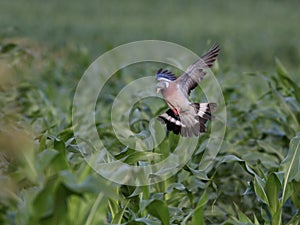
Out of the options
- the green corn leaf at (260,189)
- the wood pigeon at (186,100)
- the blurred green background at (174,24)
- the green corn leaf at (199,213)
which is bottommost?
the green corn leaf at (199,213)

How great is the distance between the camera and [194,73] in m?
1.71

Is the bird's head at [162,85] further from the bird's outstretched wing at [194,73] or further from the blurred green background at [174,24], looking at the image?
the blurred green background at [174,24]

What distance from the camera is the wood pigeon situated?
65.7 inches

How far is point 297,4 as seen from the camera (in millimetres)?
19453

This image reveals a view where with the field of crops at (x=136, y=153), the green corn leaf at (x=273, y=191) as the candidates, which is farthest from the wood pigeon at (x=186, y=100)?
the green corn leaf at (x=273, y=191)

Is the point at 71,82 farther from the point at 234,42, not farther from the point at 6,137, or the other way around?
the point at 234,42

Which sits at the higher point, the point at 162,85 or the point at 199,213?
the point at 162,85

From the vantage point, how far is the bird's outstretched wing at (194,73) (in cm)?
170

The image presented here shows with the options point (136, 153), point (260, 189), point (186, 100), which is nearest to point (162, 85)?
point (186, 100)

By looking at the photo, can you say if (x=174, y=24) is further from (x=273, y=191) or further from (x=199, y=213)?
(x=199, y=213)

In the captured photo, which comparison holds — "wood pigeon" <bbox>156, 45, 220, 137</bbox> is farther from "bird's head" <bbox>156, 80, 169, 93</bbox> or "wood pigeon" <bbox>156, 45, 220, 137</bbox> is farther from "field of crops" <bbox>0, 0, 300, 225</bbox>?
"field of crops" <bbox>0, 0, 300, 225</bbox>

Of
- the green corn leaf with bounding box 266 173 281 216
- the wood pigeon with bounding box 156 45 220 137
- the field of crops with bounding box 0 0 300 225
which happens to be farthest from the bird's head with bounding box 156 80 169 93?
the green corn leaf with bounding box 266 173 281 216

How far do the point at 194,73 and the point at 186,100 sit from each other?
8 cm

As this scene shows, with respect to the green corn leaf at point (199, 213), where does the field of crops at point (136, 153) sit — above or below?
above
